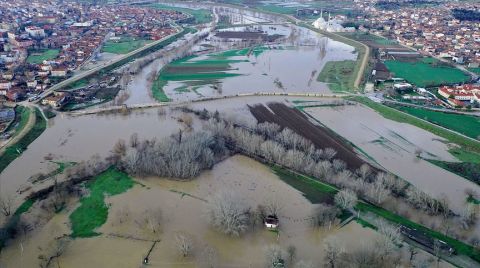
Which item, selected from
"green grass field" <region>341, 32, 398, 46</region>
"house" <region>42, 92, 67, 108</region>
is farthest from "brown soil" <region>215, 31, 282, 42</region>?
"house" <region>42, 92, 67, 108</region>

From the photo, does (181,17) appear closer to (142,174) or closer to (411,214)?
(142,174)

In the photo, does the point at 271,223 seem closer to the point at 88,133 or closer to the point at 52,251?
the point at 52,251

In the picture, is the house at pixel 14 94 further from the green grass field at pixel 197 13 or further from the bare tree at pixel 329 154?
the green grass field at pixel 197 13

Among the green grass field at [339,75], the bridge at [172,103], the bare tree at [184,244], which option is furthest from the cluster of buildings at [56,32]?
the green grass field at [339,75]

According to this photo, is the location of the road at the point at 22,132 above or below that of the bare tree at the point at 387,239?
below

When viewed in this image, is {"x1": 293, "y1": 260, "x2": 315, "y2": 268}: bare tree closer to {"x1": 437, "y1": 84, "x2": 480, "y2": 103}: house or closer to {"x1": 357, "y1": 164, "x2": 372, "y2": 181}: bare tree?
{"x1": 357, "y1": 164, "x2": 372, "y2": 181}: bare tree

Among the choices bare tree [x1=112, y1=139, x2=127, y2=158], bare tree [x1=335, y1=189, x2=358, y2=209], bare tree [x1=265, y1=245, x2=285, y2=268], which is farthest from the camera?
bare tree [x1=112, y1=139, x2=127, y2=158]
